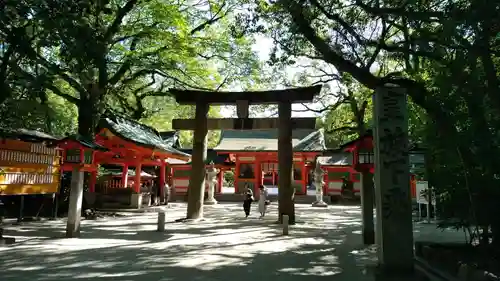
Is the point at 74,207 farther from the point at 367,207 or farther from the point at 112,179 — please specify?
the point at 112,179

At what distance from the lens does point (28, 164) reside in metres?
12.1

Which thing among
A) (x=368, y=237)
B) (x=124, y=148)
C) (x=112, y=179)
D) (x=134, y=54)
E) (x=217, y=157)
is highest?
(x=134, y=54)

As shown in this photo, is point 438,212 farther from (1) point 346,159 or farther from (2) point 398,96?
Answer: (1) point 346,159

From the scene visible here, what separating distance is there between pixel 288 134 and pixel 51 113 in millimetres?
8741

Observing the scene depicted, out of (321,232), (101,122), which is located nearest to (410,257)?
(321,232)

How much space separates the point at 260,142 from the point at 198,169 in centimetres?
1686

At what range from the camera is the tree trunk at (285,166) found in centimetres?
1372

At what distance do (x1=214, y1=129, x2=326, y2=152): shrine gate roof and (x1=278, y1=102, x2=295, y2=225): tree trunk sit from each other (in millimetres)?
14485

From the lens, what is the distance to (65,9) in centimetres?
567

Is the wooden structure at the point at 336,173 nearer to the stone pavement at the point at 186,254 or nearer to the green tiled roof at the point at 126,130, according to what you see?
the green tiled roof at the point at 126,130

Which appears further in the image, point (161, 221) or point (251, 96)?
point (251, 96)

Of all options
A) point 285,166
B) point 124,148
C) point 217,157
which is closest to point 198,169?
point 285,166

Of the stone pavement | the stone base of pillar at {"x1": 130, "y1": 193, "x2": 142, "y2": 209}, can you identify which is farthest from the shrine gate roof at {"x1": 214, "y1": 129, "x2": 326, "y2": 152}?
the stone pavement

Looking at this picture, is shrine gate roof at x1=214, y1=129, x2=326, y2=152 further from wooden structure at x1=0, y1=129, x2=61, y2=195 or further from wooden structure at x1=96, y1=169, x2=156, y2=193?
wooden structure at x1=0, y1=129, x2=61, y2=195
